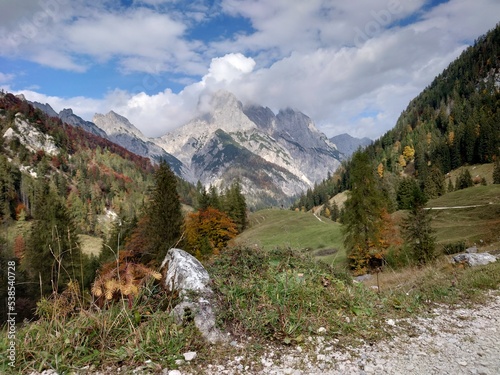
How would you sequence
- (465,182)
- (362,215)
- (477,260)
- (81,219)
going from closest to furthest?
(477,260)
(362,215)
(465,182)
(81,219)

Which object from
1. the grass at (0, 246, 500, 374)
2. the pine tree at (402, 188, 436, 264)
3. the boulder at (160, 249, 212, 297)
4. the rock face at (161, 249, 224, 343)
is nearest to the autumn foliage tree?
the pine tree at (402, 188, 436, 264)

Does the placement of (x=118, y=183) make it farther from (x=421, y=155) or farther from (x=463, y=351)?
(x=463, y=351)

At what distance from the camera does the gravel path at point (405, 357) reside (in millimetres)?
4551

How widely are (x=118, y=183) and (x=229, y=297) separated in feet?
638

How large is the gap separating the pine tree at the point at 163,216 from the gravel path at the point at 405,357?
32.2 m

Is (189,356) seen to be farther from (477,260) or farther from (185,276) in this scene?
(477,260)

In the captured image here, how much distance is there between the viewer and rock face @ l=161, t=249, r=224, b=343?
A: 17.9 ft

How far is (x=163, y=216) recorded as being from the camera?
1427 inches

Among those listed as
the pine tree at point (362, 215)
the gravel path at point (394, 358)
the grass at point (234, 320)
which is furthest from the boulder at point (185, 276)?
the pine tree at point (362, 215)

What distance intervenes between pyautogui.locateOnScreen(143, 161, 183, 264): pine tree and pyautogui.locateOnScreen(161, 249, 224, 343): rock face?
29.5 metres

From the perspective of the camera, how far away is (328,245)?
186 ft

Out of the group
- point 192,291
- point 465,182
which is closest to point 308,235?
point 192,291

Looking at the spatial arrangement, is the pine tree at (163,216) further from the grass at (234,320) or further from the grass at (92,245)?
the grass at (92,245)

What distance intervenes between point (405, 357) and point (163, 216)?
1344 inches
